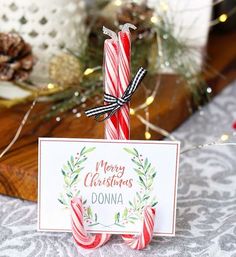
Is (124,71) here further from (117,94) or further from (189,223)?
(189,223)

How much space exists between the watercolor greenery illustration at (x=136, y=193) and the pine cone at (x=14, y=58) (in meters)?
0.29

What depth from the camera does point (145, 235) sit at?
52 cm

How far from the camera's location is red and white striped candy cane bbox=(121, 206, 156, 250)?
20.1 inches

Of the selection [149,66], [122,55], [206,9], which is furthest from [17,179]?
[206,9]

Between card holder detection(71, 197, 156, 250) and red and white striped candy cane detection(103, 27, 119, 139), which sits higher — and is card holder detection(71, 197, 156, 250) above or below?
below

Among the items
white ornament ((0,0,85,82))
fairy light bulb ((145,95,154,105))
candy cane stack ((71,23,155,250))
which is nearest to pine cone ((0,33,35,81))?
white ornament ((0,0,85,82))

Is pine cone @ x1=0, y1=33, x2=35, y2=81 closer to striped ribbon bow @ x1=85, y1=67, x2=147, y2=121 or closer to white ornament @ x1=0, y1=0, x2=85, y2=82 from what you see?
white ornament @ x1=0, y1=0, x2=85, y2=82

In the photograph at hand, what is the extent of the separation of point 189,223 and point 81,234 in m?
0.13

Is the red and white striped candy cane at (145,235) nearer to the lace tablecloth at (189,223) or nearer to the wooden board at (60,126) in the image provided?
the lace tablecloth at (189,223)

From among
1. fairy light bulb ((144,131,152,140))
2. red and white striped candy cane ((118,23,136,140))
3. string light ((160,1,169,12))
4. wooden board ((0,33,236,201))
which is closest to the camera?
red and white striped candy cane ((118,23,136,140))

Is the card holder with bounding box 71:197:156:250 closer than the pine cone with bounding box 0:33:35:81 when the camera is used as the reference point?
Yes

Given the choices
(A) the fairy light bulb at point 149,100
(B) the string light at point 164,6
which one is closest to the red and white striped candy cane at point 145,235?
(A) the fairy light bulb at point 149,100

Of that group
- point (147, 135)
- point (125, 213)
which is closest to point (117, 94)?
point (125, 213)

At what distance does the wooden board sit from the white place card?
95mm
